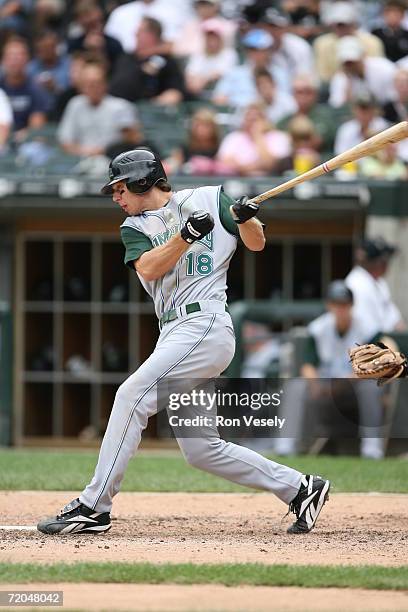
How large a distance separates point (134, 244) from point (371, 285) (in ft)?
15.0

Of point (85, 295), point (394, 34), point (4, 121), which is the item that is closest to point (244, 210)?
point (85, 295)

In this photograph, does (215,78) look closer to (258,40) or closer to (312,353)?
(258,40)

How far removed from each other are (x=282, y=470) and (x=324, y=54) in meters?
7.87

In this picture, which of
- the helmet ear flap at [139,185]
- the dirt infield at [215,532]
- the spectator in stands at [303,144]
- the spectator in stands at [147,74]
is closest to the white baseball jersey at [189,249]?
the helmet ear flap at [139,185]

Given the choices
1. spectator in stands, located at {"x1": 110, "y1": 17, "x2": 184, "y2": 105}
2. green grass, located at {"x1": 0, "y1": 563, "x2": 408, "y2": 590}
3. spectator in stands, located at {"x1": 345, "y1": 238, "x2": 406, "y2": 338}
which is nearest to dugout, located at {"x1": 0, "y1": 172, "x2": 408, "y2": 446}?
spectator in stands, located at {"x1": 110, "y1": 17, "x2": 184, "y2": 105}

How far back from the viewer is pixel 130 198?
5.30m

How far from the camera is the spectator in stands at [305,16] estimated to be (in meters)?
13.0

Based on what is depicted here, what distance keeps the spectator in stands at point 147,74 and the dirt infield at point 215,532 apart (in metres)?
6.14

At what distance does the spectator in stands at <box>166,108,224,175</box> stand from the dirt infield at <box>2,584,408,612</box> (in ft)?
23.5

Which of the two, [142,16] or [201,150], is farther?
[142,16]

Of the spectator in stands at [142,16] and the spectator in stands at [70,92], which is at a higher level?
the spectator in stands at [142,16]

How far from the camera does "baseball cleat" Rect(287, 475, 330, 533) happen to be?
17.4 ft

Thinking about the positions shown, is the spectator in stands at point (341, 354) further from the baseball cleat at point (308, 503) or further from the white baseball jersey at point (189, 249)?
the white baseball jersey at point (189, 249)

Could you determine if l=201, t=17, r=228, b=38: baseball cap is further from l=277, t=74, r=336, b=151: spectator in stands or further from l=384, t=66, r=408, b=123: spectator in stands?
l=384, t=66, r=408, b=123: spectator in stands
